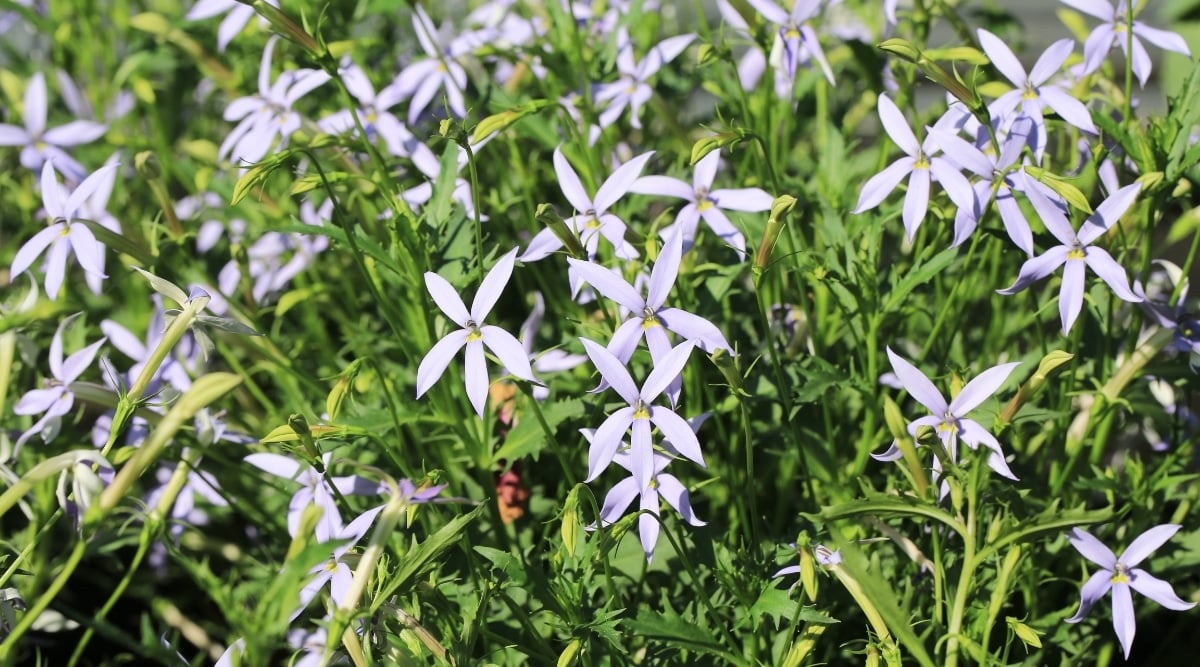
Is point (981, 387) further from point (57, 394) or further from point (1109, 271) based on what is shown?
point (57, 394)

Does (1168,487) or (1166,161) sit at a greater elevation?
(1166,161)

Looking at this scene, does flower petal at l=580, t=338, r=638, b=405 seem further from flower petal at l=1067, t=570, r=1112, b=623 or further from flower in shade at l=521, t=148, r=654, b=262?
flower petal at l=1067, t=570, r=1112, b=623

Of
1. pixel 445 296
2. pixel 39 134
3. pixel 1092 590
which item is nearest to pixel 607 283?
pixel 445 296

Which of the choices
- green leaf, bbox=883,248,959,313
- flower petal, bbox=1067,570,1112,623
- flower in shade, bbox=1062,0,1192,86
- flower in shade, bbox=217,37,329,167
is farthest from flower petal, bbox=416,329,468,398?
flower in shade, bbox=1062,0,1192,86

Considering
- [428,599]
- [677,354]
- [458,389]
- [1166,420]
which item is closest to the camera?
[677,354]

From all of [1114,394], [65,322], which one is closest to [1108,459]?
[1114,394]

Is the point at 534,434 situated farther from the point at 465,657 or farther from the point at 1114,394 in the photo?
the point at 1114,394
